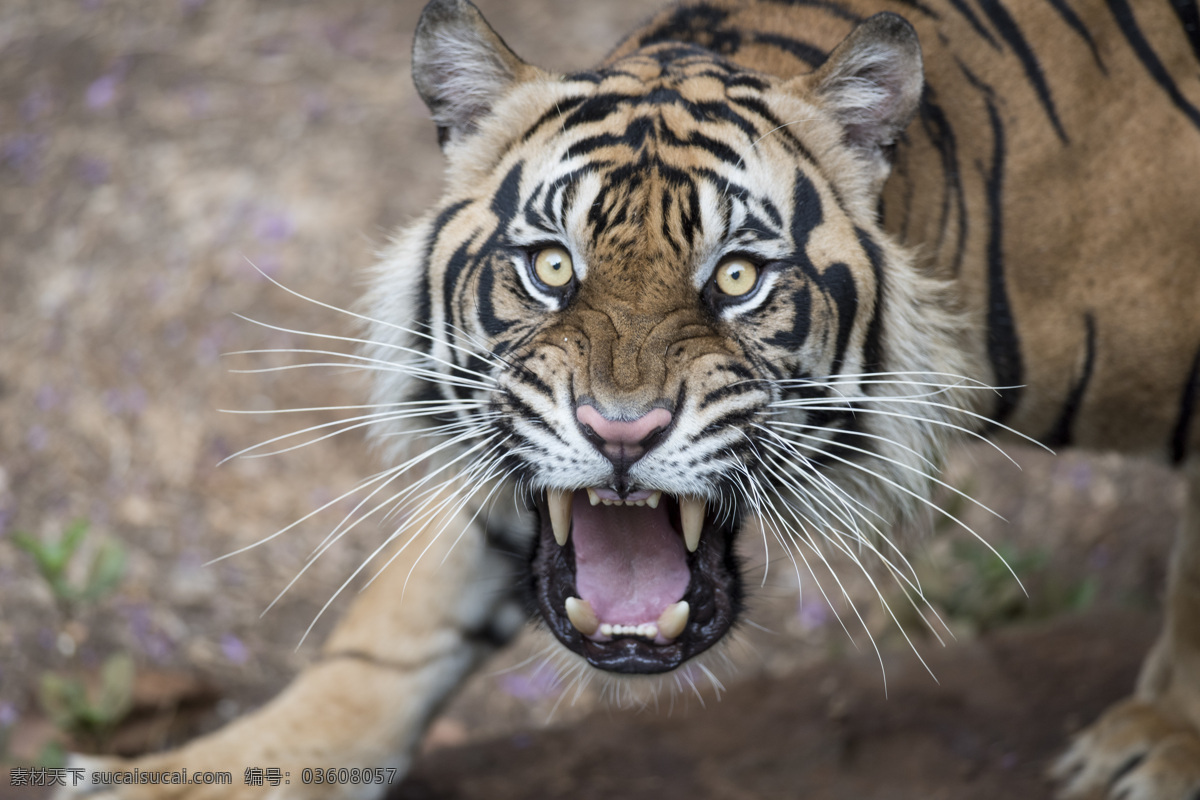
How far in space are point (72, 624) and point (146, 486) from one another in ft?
1.94

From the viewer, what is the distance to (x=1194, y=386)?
6.51 ft

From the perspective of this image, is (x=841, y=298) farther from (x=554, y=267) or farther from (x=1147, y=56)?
(x=1147, y=56)

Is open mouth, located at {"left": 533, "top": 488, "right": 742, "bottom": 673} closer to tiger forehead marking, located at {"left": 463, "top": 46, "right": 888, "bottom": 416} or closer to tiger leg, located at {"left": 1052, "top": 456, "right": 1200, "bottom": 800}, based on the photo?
tiger forehead marking, located at {"left": 463, "top": 46, "right": 888, "bottom": 416}

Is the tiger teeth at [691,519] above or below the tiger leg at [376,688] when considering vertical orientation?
above

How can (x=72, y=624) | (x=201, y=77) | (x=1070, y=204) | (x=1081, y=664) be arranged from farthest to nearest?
(x=201, y=77) < (x=72, y=624) < (x=1081, y=664) < (x=1070, y=204)

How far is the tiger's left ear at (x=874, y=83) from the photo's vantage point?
167cm

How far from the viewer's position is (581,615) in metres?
1.66

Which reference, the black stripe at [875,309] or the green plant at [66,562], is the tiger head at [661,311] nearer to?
the black stripe at [875,309]

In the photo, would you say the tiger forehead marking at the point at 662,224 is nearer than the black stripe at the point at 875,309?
Answer: Yes

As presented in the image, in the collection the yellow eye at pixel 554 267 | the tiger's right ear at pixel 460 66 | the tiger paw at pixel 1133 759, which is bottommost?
the tiger paw at pixel 1133 759

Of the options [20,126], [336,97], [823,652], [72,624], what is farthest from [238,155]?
[823,652]

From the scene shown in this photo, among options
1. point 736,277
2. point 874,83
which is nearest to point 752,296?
point 736,277

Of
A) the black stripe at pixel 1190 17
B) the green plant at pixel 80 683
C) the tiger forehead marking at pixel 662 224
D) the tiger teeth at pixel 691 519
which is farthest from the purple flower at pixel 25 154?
the black stripe at pixel 1190 17

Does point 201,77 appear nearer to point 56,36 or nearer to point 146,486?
point 56,36
